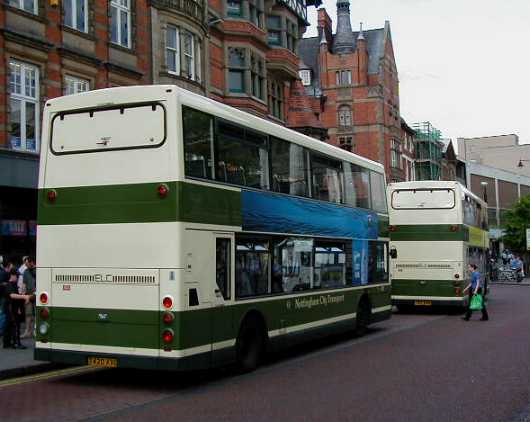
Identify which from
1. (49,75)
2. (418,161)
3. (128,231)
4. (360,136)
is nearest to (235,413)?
(128,231)

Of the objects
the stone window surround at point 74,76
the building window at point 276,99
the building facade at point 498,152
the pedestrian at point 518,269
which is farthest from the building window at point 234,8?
the building facade at point 498,152

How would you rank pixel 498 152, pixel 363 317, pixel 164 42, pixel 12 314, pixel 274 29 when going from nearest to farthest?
pixel 12 314 → pixel 363 317 → pixel 164 42 → pixel 274 29 → pixel 498 152

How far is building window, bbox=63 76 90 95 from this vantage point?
21.1 meters

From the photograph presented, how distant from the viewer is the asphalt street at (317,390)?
26.9 ft

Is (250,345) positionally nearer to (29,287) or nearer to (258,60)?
(29,287)

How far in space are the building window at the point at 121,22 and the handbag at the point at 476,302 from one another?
1349cm

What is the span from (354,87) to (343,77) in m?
1.61

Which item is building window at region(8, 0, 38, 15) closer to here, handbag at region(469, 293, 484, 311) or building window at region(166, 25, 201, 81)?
building window at region(166, 25, 201, 81)

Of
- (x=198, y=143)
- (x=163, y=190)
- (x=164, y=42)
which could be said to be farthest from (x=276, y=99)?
(x=163, y=190)

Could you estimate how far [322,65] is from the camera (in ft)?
230

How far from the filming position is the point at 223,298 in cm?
1034

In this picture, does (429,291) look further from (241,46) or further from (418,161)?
(418,161)

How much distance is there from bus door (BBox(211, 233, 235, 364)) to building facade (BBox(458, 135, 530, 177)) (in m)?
94.7

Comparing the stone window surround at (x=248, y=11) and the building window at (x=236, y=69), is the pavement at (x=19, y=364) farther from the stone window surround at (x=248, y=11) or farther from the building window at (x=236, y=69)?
the stone window surround at (x=248, y=11)
